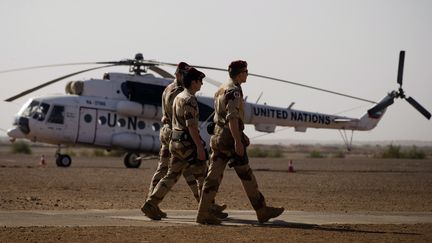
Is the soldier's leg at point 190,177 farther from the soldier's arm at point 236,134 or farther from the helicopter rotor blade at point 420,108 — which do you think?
the helicopter rotor blade at point 420,108

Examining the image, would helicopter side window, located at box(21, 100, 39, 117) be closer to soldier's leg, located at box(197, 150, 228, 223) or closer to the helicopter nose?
the helicopter nose

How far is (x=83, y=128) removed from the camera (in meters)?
31.0

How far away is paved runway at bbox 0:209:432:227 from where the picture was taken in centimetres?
1190

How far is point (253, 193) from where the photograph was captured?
11.8 m

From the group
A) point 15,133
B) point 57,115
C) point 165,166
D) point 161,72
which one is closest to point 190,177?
point 165,166

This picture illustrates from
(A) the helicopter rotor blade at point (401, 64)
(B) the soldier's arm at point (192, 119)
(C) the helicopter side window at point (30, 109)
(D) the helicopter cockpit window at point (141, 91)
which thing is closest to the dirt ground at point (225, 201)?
(B) the soldier's arm at point (192, 119)

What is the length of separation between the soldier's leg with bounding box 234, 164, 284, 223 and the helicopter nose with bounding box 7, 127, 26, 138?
798 inches

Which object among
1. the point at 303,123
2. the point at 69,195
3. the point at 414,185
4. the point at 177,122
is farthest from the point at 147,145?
the point at 177,122

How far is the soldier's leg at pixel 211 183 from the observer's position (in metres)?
11.7

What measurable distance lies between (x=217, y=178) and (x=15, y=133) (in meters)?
20.4

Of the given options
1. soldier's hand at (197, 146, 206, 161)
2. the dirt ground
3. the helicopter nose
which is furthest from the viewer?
the helicopter nose

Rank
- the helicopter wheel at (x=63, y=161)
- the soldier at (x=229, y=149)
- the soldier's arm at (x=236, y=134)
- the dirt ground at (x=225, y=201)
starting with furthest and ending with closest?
the helicopter wheel at (x=63, y=161) < the soldier at (x=229, y=149) < the soldier's arm at (x=236, y=134) < the dirt ground at (x=225, y=201)

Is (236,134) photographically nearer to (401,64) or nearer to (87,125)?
(87,125)

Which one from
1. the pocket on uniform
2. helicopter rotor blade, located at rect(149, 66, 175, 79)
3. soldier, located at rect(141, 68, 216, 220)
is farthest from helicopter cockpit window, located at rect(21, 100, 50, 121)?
the pocket on uniform
